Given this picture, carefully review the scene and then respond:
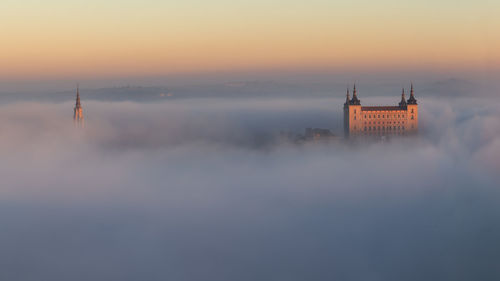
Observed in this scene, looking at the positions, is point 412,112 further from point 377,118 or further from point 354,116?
point 354,116

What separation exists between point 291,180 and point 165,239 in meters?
49.9

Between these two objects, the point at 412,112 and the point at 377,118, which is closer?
the point at 377,118

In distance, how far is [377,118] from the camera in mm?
143500

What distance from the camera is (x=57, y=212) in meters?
181

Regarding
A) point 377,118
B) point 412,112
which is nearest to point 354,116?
point 377,118

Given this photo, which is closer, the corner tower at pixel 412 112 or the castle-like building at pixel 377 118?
the castle-like building at pixel 377 118

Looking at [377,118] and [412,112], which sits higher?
[412,112]

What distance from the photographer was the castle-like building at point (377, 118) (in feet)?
470

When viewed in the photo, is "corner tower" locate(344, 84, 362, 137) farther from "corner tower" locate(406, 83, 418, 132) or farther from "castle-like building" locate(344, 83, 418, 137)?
"corner tower" locate(406, 83, 418, 132)

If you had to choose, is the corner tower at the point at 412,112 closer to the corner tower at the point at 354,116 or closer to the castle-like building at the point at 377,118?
the castle-like building at the point at 377,118

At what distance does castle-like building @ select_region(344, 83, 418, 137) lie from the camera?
143375mm

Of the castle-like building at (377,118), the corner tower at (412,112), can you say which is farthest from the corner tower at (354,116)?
the corner tower at (412,112)

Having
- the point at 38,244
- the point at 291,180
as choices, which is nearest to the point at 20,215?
the point at 38,244

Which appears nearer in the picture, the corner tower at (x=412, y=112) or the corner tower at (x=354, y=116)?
the corner tower at (x=354, y=116)
